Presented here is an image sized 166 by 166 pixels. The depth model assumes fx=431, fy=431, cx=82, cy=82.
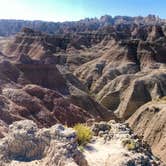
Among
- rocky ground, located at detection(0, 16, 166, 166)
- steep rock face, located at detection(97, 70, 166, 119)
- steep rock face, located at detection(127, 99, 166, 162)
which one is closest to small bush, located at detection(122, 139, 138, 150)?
rocky ground, located at detection(0, 16, 166, 166)

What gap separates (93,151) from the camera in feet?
61.7

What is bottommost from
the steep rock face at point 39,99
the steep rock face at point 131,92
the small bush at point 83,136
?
the steep rock face at point 131,92

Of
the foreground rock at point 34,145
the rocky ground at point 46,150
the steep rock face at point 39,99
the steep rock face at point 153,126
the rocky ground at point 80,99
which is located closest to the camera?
the rocky ground at point 46,150

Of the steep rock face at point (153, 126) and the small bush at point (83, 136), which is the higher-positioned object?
the small bush at point (83, 136)

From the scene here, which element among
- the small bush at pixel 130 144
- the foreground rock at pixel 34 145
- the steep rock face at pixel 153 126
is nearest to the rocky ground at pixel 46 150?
the foreground rock at pixel 34 145

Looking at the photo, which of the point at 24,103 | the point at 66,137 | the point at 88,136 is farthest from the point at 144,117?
the point at 66,137

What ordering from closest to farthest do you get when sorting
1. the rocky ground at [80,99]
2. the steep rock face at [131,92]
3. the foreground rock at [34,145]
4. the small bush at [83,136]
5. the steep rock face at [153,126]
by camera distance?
1. the foreground rock at [34,145]
2. the rocky ground at [80,99]
3. the small bush at [83,136]
4. the steep rock face at [153,126]
5. the steep rock face at [131,92]

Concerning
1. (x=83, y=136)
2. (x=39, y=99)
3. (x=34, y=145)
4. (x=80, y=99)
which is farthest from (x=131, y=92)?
(x=34, y=145)

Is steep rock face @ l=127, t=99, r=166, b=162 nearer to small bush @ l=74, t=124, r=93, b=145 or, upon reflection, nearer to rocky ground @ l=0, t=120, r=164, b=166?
small bush @ l=74, t=124, r=93, b=145

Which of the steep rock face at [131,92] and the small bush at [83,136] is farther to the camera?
the steep rock face at [131,92]

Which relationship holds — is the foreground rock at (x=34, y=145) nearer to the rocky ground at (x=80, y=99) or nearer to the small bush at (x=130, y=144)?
the rocky ground at (x=80, y=99)

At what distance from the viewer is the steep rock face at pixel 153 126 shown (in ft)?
143

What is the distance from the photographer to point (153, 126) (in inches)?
1933

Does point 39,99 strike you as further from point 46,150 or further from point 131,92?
point 131,92
